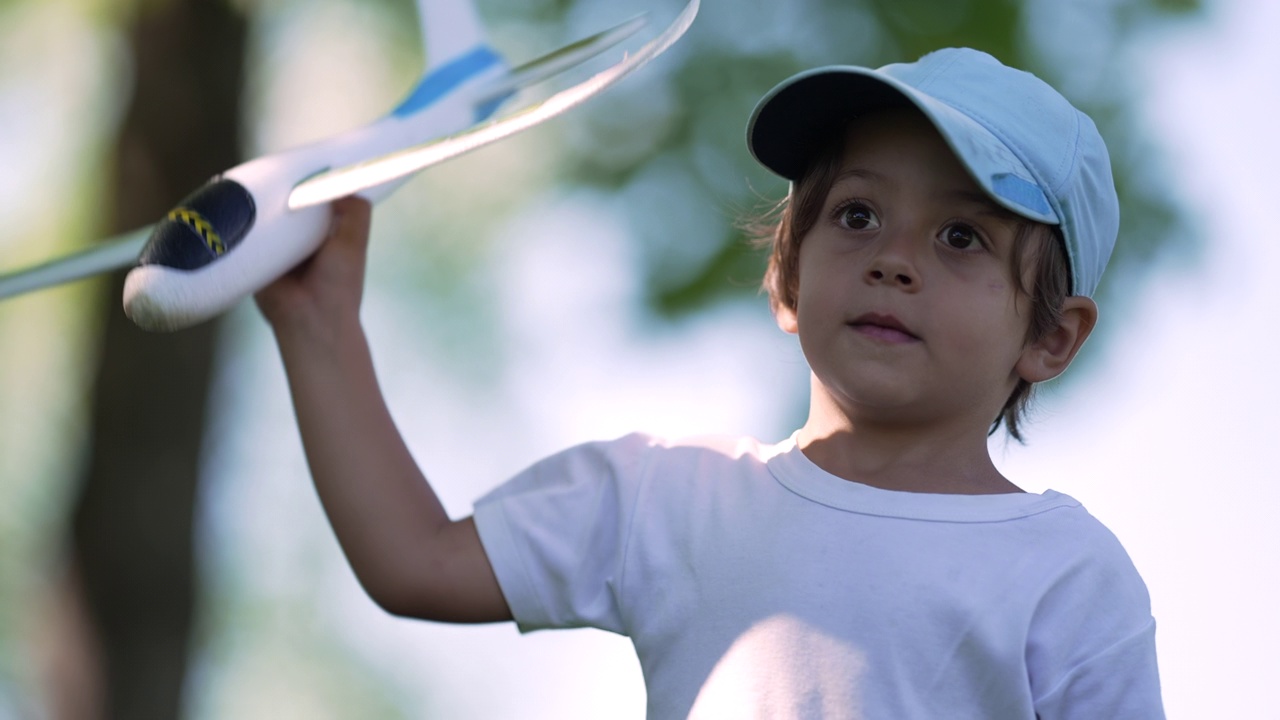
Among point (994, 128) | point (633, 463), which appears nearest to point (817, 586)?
point (633, 463)

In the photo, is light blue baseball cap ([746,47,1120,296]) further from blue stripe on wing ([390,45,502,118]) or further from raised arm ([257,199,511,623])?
raised arm ([257,199,511,623])

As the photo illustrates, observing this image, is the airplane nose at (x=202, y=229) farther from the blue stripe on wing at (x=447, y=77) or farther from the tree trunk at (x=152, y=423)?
the tree trunk at (x=152, y=423)

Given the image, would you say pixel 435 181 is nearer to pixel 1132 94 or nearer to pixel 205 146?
pixel 205 146

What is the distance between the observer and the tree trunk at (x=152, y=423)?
4.52m

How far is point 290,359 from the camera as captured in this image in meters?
1.53

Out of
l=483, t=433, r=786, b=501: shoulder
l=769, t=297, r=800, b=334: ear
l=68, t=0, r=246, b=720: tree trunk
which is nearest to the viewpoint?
l=483, t=433, r=786, b=501: shoulder

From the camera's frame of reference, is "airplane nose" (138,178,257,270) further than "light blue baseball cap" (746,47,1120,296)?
No

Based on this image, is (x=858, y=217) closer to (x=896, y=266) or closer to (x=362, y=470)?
(x=896, y=266)

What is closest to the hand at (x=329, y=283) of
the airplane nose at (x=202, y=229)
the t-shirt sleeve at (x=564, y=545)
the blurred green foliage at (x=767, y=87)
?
the airplane nose at (x=202, y=229)

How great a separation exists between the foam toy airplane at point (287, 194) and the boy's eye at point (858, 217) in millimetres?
267

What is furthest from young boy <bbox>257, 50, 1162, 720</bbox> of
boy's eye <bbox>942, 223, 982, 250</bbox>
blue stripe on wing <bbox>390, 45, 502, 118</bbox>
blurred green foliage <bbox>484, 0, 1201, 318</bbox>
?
blurred green foliage <bbox>484, 0, 1201, 318</bbox>

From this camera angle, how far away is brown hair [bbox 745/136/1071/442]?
5.12 ft

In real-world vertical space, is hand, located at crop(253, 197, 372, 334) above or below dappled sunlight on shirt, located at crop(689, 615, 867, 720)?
above

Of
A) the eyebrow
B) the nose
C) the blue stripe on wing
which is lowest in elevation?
the nose
